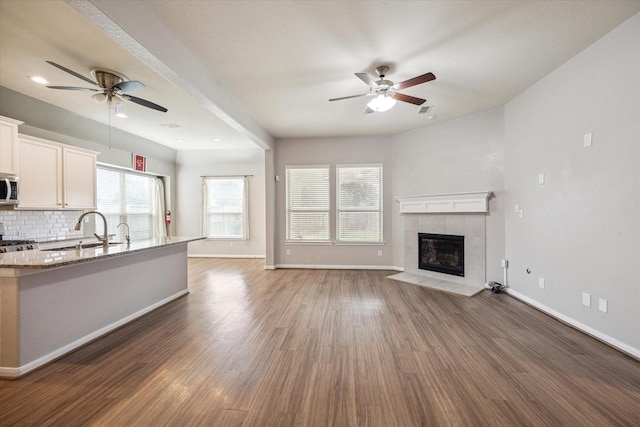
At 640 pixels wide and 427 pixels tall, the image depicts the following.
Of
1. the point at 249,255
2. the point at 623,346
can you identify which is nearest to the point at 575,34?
the point at 623,346

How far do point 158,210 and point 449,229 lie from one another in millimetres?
7216

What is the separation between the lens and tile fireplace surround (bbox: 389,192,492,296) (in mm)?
4551

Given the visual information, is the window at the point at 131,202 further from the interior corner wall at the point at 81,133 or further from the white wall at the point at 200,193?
the white wall at the point at 200,193

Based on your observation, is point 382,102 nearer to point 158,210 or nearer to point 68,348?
point 68,348

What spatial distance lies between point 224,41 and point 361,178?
396cm

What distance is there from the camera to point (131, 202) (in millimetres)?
6840

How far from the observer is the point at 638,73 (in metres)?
2.31

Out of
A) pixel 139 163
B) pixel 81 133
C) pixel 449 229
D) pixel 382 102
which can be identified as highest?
pixel 81 133

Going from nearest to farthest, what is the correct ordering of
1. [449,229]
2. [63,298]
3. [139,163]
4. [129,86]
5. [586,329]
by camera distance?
[63,298], [586,329], [129,86], [449,229], [139,163]

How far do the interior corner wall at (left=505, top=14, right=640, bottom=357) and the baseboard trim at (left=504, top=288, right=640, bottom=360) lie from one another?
0.01 metres

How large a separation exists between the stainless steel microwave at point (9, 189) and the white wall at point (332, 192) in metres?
4.02

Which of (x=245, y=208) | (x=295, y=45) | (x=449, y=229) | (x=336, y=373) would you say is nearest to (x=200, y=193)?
(x=245, y=208)

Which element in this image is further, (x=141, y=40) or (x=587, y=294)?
Result: (x=587, y=294)

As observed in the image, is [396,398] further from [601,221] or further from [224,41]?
[224,41]
